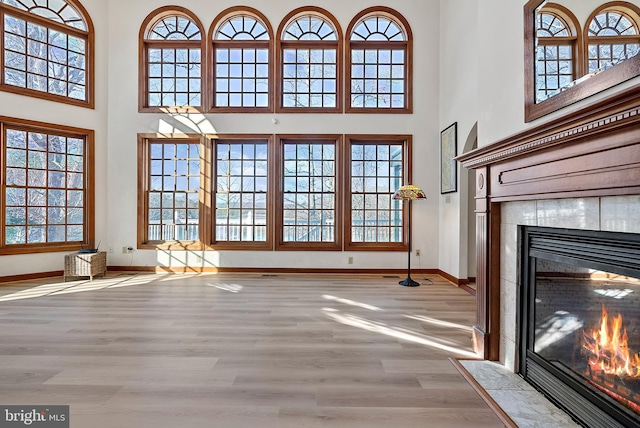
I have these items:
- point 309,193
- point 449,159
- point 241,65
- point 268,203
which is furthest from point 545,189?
point 241,65

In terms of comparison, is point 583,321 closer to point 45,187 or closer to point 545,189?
point 545,189

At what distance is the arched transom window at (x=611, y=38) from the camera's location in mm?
1442

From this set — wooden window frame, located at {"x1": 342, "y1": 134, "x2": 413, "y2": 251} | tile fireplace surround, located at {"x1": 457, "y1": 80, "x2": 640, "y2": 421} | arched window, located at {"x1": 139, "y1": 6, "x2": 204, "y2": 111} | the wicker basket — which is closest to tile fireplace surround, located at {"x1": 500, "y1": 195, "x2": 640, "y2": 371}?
tile fireplace surround, located at {"x1": 457, "y1": 80, "x2": 640, "y2": 421}

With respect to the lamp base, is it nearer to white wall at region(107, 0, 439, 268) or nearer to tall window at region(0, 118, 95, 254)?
white wall at region(107, 0, 439, 268)

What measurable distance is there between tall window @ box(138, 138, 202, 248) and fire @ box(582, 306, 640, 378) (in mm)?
5936

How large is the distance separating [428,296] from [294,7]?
18.0 ft

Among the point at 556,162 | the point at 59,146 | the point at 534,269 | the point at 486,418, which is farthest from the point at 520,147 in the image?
the point at 59,146

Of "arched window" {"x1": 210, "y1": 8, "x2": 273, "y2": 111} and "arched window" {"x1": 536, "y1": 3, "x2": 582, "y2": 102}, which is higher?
"arched window" {"x1": 210, "y1": 8, "x2": 273, "y2": 111}

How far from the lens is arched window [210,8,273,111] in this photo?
253 inches

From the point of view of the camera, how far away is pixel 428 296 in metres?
4.73

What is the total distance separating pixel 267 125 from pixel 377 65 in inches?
90.8

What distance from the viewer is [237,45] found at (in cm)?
643

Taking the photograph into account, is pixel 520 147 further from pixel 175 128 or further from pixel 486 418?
pixel 175 128

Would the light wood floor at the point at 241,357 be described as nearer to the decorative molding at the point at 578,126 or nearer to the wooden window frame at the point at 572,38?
the decorative molding at the point at 578,126
